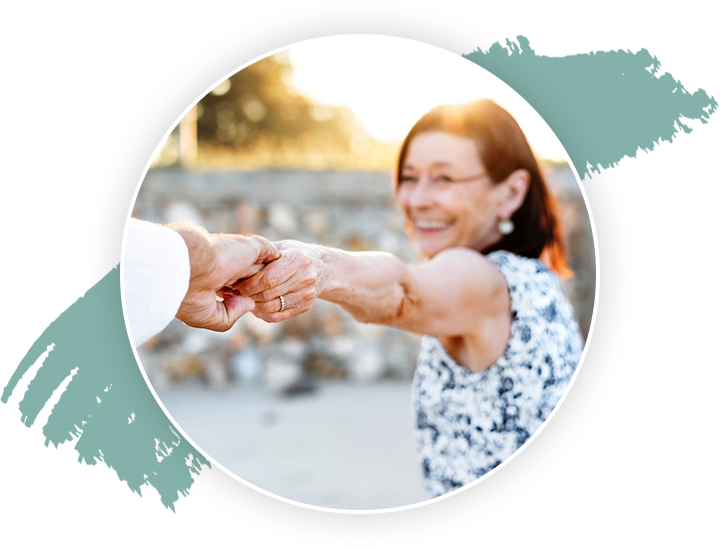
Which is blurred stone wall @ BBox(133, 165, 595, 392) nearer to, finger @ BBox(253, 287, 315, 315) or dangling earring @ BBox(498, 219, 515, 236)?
dangling earring @ BBox(498, 219, 515, 236)

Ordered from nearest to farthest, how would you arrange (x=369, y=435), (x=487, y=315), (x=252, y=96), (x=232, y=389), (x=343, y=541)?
(x=343, y=541)
(x=487, y=315)
(x=369, y=435)
(x=232, y=389)
(x=252, y=96)

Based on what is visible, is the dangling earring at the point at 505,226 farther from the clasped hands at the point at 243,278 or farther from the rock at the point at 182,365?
the rock at the point at 182,365

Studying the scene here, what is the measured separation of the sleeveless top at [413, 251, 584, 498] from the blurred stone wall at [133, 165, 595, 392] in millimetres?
1892

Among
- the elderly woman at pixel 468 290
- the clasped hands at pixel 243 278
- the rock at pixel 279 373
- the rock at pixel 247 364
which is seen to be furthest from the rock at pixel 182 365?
the clasped hands at pixel 243 278

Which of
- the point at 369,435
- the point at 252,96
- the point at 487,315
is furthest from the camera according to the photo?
the point at 252,96

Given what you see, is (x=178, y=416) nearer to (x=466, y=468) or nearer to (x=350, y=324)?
(x=350, y=324)

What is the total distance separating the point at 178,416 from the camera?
122 inches

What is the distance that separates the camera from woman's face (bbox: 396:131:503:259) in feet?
4.91

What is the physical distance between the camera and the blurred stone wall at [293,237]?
3.31 meters

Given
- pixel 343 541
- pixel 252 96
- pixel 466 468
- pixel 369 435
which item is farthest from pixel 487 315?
pixel 252 96

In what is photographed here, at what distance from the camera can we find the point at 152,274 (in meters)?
0.93

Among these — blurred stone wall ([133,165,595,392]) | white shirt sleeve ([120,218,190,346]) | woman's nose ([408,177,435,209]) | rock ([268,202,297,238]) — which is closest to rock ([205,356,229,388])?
blurred stone wall ([133,165,595,392])

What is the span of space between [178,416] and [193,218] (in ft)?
3.47

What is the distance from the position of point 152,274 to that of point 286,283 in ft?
0.79
